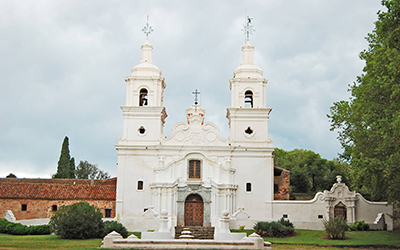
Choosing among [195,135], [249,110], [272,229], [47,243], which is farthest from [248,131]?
[47,243]

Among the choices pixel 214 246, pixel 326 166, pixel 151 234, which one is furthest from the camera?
pixel 326 166

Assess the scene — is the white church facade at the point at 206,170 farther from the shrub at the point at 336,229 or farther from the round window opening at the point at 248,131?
the shrub at the point at 336,229

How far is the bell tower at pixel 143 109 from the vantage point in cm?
3556

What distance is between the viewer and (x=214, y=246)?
21.0 metres

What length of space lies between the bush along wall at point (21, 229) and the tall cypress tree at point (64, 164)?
21.3 metres

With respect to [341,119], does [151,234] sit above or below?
below

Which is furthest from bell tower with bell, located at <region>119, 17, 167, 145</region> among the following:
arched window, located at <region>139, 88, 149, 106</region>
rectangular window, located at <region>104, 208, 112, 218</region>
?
rectangular window, located at <region>104, 208, 112, 218</region>

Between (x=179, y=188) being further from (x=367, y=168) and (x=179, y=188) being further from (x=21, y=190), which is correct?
(x=367, y=168)

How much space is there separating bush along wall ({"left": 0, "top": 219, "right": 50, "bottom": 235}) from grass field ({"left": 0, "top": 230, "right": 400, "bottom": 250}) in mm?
2377

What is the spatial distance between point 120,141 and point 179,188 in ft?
19.8

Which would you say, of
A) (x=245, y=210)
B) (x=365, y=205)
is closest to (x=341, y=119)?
(x=365, y=205)

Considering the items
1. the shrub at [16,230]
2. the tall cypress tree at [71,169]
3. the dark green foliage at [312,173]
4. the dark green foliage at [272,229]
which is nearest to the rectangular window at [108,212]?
the shrub at [16,230]

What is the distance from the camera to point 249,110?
35.7 m

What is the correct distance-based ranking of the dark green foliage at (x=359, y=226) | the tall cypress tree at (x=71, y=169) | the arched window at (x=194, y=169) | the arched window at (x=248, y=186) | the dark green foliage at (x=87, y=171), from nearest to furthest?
the dark green foliage at (x=359, y=226)
the arched window at (x=194, y=169)
the arched window at (x=248, y=186)
the tall cypress tree at (x=71, y=169)
the dark green foliage at (x=87, y=171)
